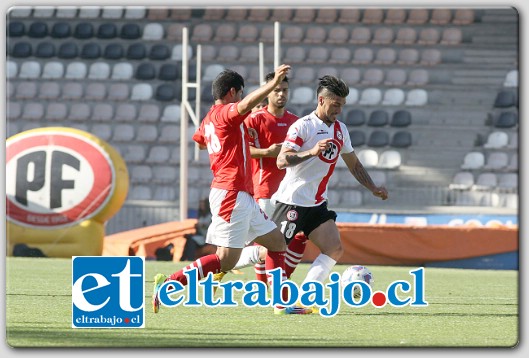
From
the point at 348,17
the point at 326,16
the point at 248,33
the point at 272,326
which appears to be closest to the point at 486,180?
the point at 348,17

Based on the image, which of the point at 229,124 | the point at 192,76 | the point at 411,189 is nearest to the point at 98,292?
the point at 229,124

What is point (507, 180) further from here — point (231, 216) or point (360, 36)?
point (231, 216)

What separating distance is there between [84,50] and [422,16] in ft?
23.7

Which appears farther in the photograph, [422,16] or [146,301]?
[422,16]

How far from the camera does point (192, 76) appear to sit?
23.9m

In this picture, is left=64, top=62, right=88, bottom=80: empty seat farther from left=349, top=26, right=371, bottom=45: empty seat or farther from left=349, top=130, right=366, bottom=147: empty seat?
left=349, top=130, right=366, bottom=147: empty seat

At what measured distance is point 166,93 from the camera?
2408 cm

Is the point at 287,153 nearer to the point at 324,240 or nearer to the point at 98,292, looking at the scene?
the point at 324,240

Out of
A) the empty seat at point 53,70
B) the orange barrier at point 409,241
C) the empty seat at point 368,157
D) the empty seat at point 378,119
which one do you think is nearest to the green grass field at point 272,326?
the orange barrier at point 409,241

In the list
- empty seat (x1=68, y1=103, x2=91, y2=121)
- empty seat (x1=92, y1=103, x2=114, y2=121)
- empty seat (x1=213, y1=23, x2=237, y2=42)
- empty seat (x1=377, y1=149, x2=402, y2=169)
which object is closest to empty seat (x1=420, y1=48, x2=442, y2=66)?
empty seat (x1=377, y1=149, x2=402, y2=169)

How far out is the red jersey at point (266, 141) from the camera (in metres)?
8.84

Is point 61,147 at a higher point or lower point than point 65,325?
higher

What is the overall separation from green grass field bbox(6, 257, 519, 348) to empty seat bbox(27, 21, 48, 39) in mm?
15771

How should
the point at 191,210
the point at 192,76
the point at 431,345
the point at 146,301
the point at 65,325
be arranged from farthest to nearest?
the point at 192,76 → the point at 191,210 → the point at 146,301 → the point at 65,325 → the point at 431,345
